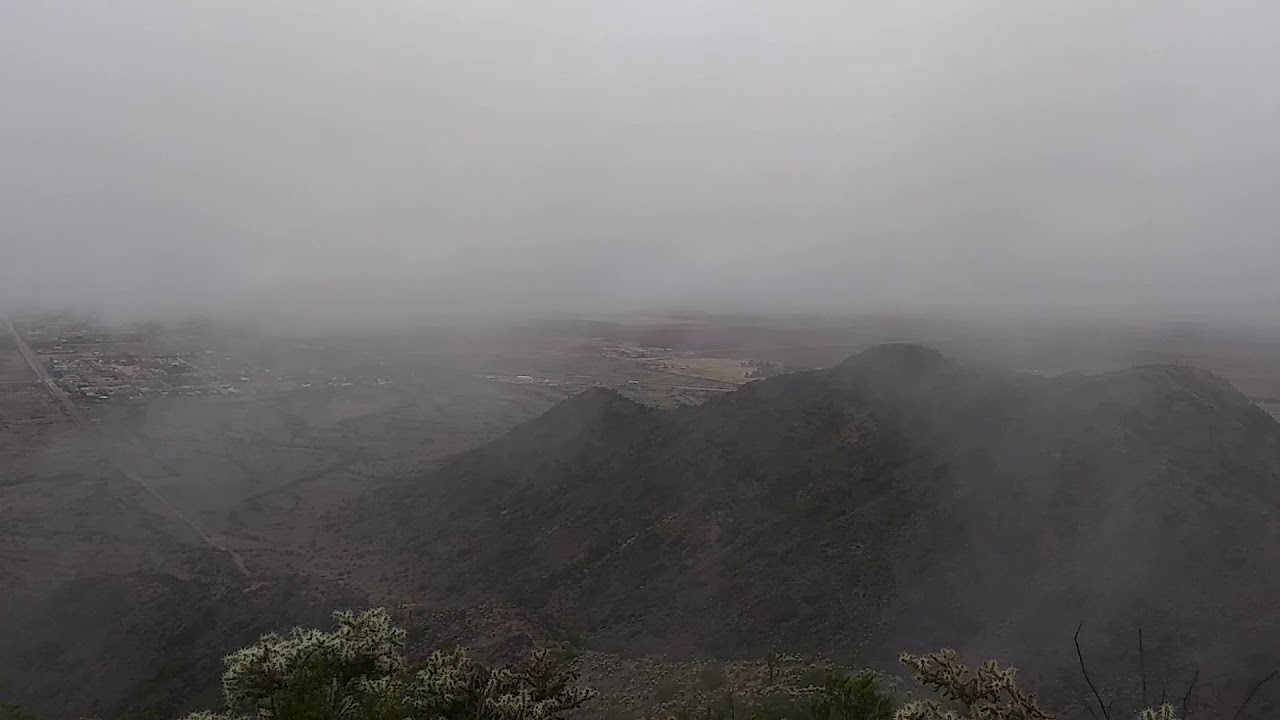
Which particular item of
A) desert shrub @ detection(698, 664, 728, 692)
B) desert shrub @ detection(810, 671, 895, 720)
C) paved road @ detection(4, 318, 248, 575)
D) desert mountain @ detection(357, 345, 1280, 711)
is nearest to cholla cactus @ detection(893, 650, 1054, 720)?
desert shrub @ detection(810, 671, 895, 720)

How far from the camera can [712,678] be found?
2716 cm

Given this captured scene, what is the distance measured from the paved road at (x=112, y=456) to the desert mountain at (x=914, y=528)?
33.4ft

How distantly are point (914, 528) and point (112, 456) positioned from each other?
2940 inches

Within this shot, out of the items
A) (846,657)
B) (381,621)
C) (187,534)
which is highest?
(381,621)

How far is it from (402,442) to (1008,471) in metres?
65.8

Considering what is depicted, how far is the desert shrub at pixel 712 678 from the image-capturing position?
2656 centimetres

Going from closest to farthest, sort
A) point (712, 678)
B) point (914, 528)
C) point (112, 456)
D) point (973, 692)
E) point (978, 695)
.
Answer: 1. point (978, 695)
2. point (973, 692)
3. point (712, 678)
4. point (914, 528)
5. point (112, 456)

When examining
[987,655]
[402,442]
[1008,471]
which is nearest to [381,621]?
[987,655]

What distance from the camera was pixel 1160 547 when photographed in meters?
30.5

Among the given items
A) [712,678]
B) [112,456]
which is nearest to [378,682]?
[712,678]

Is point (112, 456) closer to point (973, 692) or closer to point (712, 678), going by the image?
point (712, 678)

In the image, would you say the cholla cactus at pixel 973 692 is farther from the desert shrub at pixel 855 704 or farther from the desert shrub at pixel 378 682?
the desert shrub at pixel 378 682

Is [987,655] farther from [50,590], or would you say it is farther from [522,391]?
[522,391]

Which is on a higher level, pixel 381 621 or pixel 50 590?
pixel 381 621
